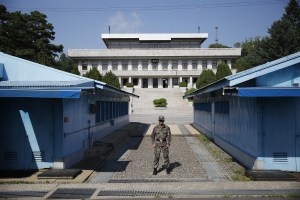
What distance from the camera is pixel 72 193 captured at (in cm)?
863

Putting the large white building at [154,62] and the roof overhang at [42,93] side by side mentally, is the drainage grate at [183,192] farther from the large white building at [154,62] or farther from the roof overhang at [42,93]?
the large white building at [154,62]

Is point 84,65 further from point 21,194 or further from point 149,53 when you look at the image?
point 21,194

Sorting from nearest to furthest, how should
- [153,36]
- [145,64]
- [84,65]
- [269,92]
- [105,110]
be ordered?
[269,92] < [105,110] < [145,64] < [84,65] < [153,36]

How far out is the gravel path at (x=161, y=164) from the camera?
34.7 ft

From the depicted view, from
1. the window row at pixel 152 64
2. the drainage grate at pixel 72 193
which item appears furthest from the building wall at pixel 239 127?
the window row at pixel 152 64

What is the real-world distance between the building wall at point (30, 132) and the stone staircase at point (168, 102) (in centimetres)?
3758

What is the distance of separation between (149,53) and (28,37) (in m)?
27.0

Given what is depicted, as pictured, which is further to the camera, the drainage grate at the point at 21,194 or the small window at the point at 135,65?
the small window at the point at 135,65

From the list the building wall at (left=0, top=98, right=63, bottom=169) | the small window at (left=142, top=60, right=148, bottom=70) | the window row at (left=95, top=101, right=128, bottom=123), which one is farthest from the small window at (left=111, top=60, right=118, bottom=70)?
the building wall at (left=0, top=98, right=63, bottom=169)

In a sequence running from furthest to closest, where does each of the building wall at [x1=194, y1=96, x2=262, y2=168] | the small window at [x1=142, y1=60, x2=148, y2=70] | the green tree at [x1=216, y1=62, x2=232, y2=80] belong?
the small window at [x1=142, y1=60, x2=148, y2=70] → the green tree at [x1=216, y1=62, x2=232, y2=80] → the building wall at [x1=194, y1=96, x2=262, y2=168]

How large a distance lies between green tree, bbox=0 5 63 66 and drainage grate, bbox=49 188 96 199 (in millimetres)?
42353

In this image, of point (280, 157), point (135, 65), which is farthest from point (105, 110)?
point (135, 65)

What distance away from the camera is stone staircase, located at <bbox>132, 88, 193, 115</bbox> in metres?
50.3

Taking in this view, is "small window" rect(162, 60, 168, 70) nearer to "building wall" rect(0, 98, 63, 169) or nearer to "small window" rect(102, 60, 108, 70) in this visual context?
"small window" rect(102, 60, 108, 70)
